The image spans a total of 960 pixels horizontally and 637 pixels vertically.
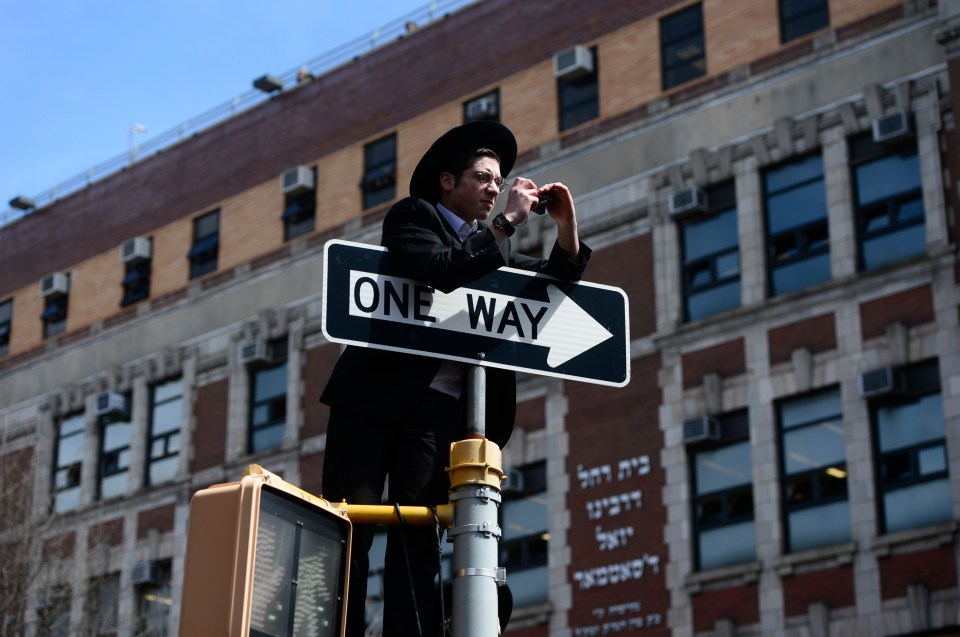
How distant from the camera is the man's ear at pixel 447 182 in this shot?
590cm

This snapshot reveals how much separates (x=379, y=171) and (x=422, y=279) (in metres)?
32.2

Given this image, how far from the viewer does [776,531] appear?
1085 inches

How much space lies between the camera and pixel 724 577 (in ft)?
91.9

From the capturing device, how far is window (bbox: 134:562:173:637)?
37094mm

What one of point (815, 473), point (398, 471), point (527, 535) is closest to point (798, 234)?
point (815, 473)

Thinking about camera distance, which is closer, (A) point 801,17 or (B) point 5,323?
(A) point 801,17

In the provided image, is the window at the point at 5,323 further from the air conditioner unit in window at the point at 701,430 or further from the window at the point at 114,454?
the air conditioner unit in window at the point at 701,430

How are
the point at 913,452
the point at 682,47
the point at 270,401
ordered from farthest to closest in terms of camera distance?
the point at 270,401 → the point at 682,47 → the point at 913,452

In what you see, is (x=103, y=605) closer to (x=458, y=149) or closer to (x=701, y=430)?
(x=701, y=430)

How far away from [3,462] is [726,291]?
1676 cm

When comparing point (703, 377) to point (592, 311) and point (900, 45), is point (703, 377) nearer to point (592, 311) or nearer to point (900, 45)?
point (900, 45)

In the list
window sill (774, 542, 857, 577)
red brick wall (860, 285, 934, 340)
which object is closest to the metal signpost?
window sill (774, 542, 857, 577)

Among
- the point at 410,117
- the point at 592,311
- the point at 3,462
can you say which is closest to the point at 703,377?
the point at 410,117

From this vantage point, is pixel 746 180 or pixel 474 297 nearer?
pixel 474 297
